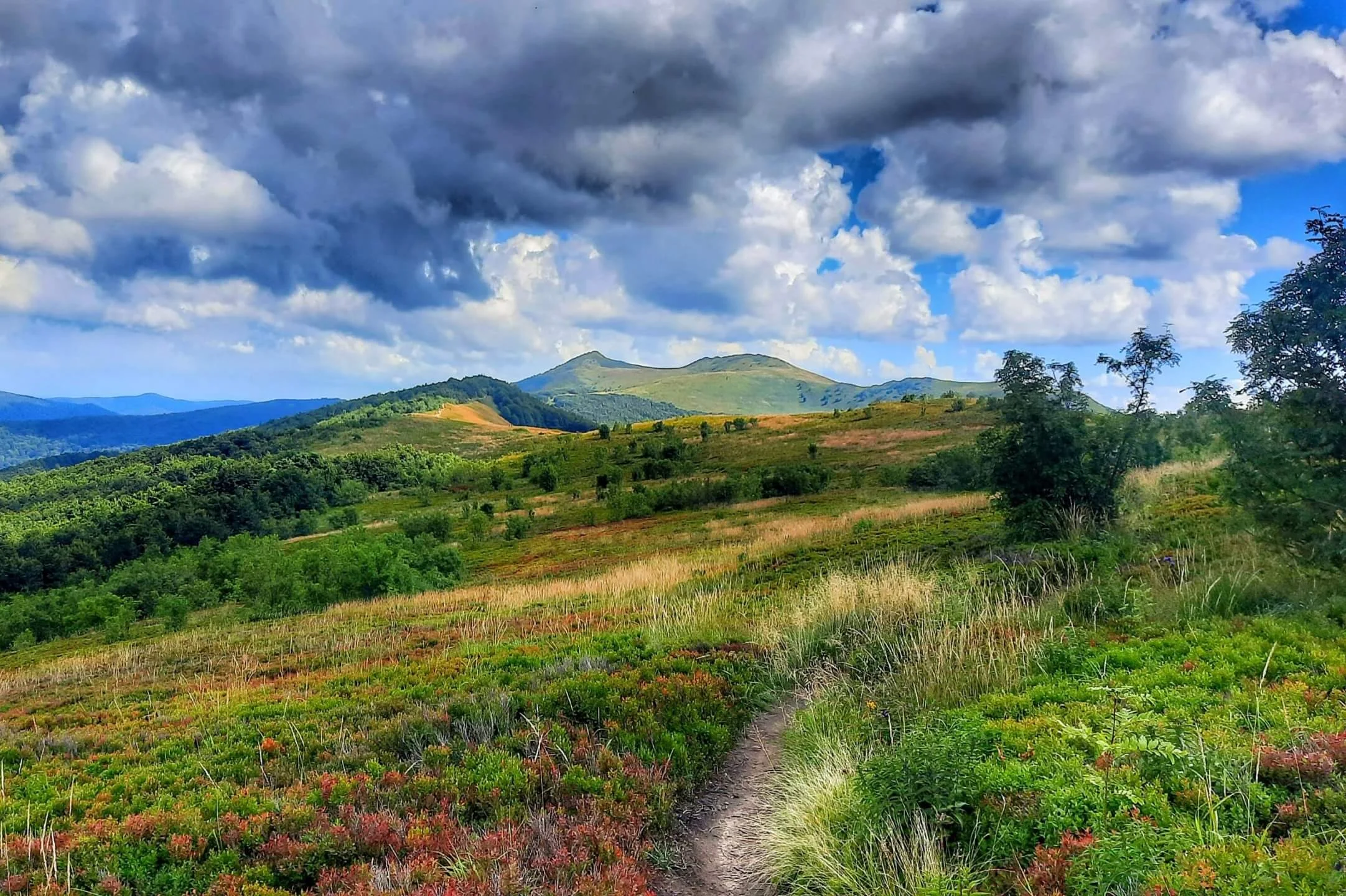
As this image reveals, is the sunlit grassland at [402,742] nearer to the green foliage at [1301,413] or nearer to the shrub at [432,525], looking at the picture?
the green foliage at [1301,413]

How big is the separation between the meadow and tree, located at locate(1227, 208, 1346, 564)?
79cm

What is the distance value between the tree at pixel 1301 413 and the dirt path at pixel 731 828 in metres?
9.00

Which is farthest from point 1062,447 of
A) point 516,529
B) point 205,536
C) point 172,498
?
point 172,498

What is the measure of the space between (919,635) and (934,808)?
19.1 ft

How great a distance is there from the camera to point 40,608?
43625 millimetres

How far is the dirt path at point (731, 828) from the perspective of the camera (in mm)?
6207

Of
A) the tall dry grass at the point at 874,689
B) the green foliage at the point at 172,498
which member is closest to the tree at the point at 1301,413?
the tall dry grass at the point at 874,689

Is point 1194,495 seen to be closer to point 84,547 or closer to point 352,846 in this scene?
point 352,846

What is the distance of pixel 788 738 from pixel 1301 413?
979 centimetres

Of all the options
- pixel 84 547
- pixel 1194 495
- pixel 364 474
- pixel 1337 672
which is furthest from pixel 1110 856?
pixel 364 474

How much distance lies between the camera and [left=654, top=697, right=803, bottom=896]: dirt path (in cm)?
621

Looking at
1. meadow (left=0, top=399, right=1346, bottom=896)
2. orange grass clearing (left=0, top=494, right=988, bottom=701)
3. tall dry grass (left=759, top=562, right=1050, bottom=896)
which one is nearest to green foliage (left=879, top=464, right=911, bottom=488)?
orange grass clearing (left=0, top=494, right=988, bottom=701)

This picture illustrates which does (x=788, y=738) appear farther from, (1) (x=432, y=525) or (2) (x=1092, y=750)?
(1) (x=432, y=525)

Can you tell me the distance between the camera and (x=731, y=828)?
23.7ft
